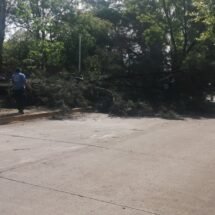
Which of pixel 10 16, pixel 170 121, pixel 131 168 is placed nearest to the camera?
pixel 131 168

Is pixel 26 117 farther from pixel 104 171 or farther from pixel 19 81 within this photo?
pixel 104 171

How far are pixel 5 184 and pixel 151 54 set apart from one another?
1792 cm

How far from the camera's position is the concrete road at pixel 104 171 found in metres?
5.95

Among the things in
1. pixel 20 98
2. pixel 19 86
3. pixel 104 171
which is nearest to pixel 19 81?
pixel 19 86

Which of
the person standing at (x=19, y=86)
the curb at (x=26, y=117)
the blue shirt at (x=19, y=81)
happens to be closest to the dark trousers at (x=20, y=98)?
the person standing at (x=19, y=86)

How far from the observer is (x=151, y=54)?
77.8 ft

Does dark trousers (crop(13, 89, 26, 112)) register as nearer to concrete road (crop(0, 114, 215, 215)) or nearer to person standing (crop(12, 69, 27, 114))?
person standing (crop(12, 69, 27, 114))

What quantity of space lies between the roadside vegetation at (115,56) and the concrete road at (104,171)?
5.58 m

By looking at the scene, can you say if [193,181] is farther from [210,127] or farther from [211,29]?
[210,127]

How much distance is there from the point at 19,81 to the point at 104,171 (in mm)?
8302

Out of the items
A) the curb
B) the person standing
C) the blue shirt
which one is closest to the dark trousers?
the person standing

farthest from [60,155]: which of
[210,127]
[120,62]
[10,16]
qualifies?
[10,16]

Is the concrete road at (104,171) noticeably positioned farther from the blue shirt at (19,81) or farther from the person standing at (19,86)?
the blue shirt at (19,81)

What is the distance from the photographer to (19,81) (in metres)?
15.3
